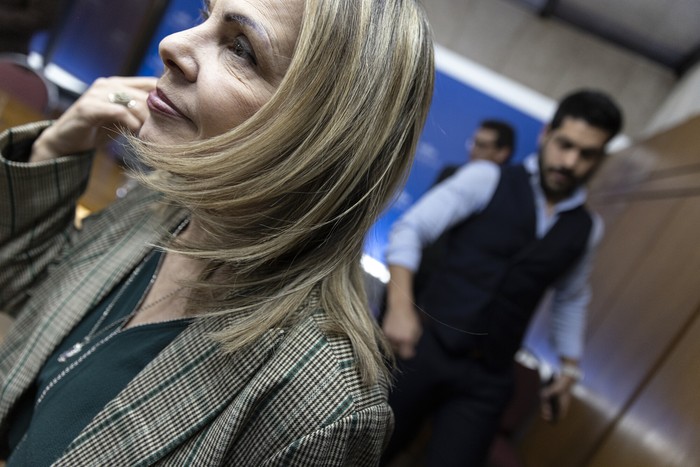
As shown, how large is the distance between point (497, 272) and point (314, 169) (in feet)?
3.78

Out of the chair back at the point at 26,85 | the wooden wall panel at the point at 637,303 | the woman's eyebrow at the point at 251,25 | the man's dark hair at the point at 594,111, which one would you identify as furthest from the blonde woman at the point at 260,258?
the chair back at the point at 26,85

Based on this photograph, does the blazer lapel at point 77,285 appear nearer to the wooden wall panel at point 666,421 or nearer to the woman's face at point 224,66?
the woman's face at point 224,66

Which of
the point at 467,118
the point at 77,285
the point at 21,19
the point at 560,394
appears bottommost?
the point at 560,394

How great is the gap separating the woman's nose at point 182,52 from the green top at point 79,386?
0.40 m

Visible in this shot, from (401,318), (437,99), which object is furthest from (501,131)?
(401,318)

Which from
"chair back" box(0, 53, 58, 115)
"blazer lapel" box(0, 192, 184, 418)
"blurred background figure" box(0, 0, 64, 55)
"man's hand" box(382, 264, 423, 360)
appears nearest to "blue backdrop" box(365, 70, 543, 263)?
"man's hand" box(382, 264, 423, 360)

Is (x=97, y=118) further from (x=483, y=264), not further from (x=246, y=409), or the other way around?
(x=483, y=264)

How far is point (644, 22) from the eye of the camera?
3916 millimetres

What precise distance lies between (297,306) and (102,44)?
12.5 ft

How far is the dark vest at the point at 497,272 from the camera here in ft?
5.78

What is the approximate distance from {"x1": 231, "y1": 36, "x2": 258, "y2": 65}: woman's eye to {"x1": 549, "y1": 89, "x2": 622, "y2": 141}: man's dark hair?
57.0 inches

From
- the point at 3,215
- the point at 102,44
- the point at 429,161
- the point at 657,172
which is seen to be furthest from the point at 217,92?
the point at 102,44

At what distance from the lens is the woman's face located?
2.54 feet

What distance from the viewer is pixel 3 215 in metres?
1.13
